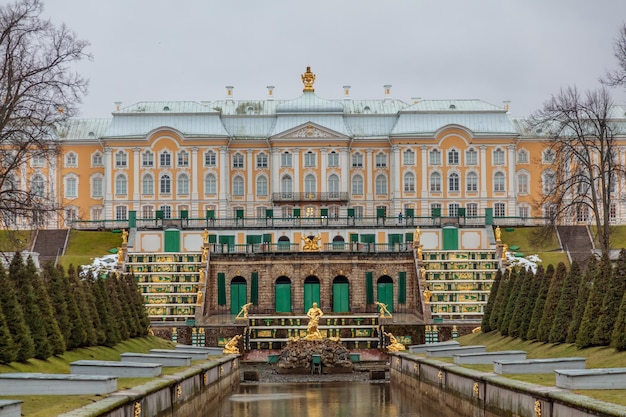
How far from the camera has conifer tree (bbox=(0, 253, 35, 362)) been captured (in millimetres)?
28125

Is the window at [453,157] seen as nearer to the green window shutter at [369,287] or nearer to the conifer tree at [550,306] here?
the green window shutter at [369,287]

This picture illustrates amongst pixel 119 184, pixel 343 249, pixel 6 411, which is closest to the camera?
pixel 6 411

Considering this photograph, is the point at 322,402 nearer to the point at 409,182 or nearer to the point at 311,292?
the point at 311,292

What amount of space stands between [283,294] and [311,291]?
166 cm

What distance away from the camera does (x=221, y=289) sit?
7000cm

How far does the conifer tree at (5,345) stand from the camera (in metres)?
26.6

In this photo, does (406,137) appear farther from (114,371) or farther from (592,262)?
(114,371)

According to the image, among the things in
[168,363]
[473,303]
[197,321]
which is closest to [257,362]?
[197,321]

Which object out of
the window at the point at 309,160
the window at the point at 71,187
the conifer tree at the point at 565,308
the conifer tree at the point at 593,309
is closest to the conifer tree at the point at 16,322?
the conifer tree at the point at 593,309

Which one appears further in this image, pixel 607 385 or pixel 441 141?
pixel 441 141

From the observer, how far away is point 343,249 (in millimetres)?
72562

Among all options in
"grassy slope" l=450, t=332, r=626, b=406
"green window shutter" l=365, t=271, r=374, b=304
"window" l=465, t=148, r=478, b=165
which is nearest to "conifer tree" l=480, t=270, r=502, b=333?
"grassy slope" l=450, t=332, r=626, b=406

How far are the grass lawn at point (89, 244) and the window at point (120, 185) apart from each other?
11510 mm

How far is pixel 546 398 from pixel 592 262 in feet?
47.6
